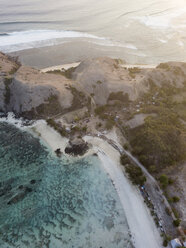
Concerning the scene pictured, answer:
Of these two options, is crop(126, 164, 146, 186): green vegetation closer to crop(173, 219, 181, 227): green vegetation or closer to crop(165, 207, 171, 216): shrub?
crop(165, 207, 171, 216): shrub

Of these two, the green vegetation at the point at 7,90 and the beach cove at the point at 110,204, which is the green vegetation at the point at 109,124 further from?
the green vegetation at the point at 7,90

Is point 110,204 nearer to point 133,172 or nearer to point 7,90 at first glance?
point 133,172

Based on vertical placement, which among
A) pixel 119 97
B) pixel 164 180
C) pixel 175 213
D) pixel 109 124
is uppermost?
pixel 119 97

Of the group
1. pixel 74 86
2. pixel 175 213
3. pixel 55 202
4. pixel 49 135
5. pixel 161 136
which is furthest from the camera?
pixel 74 86

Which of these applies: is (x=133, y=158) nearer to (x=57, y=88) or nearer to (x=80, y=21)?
(x=57, y=88)

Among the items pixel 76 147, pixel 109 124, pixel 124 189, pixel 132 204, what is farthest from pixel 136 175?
pixel 109 124

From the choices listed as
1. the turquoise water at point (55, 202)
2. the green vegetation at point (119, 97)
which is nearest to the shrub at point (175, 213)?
the turquoise water at point (55, 202)
